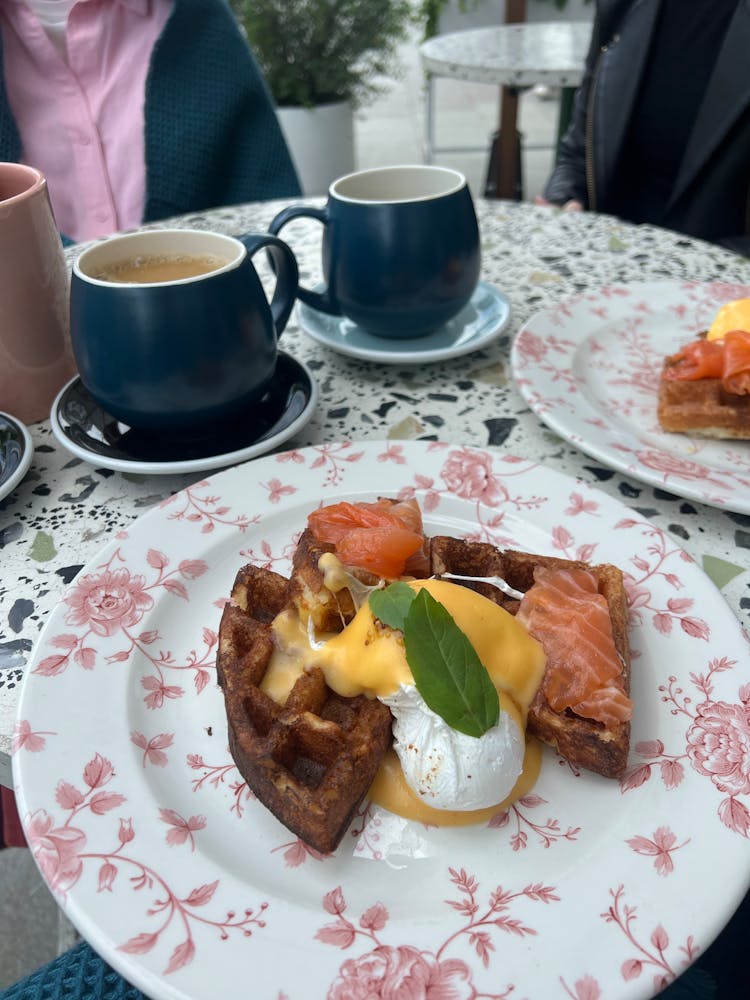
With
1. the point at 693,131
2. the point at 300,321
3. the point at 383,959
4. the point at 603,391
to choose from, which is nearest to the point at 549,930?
the point at 383,959

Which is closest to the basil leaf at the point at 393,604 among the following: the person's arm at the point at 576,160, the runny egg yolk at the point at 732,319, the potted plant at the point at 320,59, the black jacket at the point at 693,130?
the runny egg yolk at the point at 732,319

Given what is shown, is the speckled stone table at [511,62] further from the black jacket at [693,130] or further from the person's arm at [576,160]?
the black jacket at [693,130]

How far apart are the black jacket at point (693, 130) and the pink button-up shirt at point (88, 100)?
143 cm

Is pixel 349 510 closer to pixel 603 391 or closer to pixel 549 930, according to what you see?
pixel 549 930

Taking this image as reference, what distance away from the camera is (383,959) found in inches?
23.7

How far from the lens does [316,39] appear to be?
535 centimetres

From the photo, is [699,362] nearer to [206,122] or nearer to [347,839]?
[347,839]

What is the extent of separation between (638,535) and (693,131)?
2.10 metres

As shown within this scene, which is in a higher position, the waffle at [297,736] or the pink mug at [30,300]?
the pink mug at [30,300]

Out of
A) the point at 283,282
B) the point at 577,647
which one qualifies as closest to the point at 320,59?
the point at 283,282

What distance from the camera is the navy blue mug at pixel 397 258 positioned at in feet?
4.31

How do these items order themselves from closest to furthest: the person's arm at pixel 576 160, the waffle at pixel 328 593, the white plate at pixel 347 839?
the white plate at pixel 347 839 → the waffle at pixel 328 593 → the person's arm at pixel 576 160

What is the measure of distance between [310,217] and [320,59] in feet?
15.8

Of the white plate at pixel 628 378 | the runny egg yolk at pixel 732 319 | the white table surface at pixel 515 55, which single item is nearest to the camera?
the white plate at pixel 628 378
